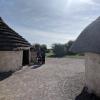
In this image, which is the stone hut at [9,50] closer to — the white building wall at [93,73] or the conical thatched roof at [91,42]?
the conical thatched roof at [91,42]

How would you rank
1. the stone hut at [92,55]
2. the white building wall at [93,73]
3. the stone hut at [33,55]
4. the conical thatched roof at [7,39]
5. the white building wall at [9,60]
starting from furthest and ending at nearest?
the stone hut at [33,55] < the conical thatched roof at [7,39] < the white building wall at [9,60] < the white building wall at [93,73] < the stone hut at [92,55]

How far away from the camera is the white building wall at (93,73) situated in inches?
419

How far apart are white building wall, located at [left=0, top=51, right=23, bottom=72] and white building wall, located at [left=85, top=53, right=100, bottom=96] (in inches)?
311

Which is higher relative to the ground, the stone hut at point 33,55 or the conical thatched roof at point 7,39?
the conical thatched roof at point 7,39

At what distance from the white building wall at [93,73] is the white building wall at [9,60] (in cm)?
791

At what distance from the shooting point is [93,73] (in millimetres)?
11195

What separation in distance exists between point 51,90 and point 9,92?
224 cm

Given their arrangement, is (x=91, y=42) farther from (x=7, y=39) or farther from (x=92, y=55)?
(x=7, y=39)

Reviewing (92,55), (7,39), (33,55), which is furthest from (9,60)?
(33,55)

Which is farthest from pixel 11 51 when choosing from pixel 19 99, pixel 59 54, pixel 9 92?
pixel 59 54

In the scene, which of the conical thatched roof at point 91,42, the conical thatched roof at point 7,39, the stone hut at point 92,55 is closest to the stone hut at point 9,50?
the conical thatched roof at point 7,39

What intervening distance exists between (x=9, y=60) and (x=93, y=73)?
350 inches

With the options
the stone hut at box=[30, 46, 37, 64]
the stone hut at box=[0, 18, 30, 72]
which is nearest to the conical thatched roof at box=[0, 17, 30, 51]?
the stone hut at box=[0, 18, 30, 72]

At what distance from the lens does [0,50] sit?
680 inches
